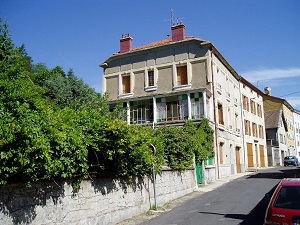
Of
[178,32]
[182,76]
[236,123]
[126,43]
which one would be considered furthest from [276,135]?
[126,43]

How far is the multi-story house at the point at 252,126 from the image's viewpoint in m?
35.3

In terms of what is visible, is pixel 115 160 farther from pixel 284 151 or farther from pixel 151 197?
pixel 284 151

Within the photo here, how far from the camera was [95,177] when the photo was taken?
8445 millimetres

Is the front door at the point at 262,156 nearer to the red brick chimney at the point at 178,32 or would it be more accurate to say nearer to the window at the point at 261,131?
the window at the point at 261,131

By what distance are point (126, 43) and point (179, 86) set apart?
7.65 metres

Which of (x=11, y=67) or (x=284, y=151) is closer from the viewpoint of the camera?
(x=11, y=67)

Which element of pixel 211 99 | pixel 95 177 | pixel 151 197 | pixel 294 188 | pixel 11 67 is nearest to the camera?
pixel 294 188

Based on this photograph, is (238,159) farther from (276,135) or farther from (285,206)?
(285,206)

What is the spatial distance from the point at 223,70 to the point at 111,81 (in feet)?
35.5

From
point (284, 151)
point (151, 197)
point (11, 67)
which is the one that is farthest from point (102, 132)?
point (284, 151)

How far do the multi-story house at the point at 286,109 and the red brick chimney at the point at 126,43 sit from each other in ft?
105

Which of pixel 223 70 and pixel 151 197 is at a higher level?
pixel 223 70

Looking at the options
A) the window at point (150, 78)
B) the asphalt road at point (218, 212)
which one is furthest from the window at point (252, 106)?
the asphalt road at point (218, 212)

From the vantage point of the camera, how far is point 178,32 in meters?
27.8
